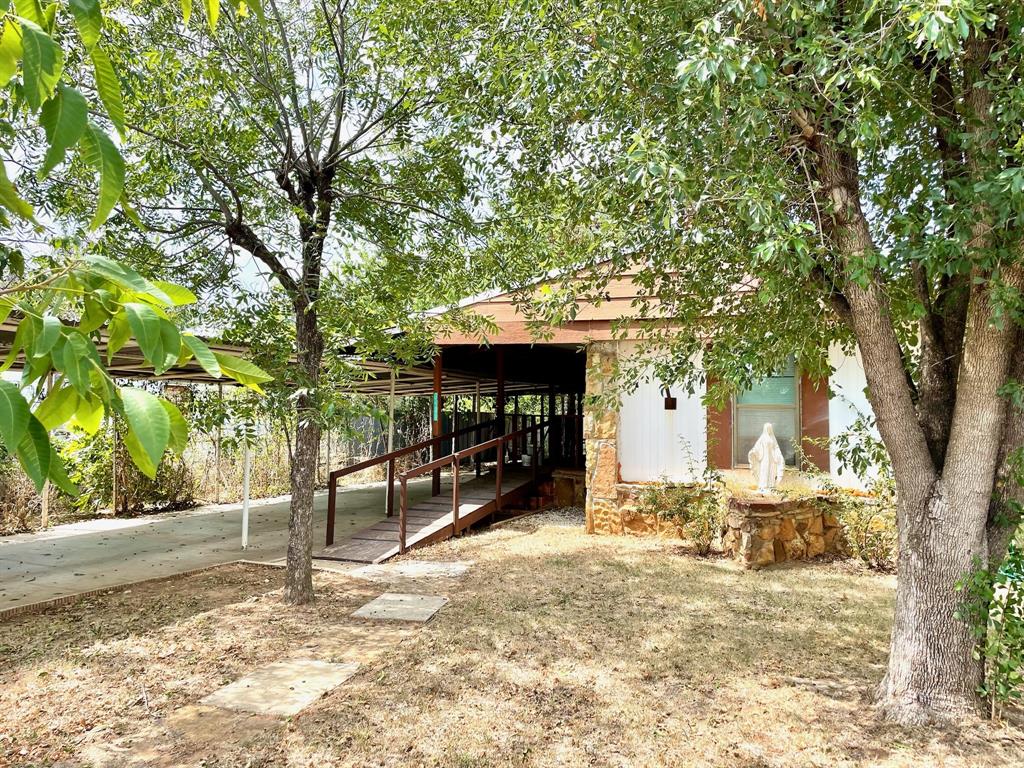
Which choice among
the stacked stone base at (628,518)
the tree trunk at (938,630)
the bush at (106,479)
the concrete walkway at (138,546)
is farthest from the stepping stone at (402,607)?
the bush at (106,479)

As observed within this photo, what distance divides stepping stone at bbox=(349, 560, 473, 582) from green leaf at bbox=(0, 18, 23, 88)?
19.9ft

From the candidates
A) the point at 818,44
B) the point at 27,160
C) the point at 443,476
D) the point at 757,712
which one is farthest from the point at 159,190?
the point at 443,476

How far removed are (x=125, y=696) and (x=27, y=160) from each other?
3.83 m

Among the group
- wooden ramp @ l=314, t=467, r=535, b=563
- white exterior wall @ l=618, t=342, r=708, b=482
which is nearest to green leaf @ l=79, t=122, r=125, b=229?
wooden ramp @ l=314, t=467, r=535, b=563

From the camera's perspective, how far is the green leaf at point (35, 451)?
83cm

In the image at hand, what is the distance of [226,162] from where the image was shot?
16.5 ft

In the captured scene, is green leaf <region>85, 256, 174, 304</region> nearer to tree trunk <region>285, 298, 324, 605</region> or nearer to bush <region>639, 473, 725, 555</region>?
tree trunk <region>285, 298, 324, 605</region>

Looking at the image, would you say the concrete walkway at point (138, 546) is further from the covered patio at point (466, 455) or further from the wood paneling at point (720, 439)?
the wood paneling at point (720, 439)

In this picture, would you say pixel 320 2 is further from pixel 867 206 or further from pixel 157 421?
pixel 157 421

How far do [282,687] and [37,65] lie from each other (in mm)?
3811

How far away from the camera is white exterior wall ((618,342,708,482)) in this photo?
8.70m

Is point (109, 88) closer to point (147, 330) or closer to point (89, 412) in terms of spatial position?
point (147, 330)

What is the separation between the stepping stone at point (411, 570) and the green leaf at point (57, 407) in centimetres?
589

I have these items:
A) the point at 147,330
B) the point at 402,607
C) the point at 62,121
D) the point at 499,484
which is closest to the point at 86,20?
the point at 62,121
